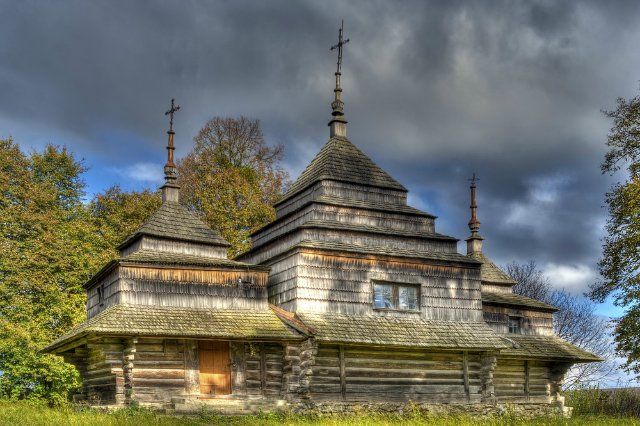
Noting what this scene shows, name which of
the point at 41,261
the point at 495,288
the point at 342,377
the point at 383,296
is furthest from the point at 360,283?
the point at 41,261

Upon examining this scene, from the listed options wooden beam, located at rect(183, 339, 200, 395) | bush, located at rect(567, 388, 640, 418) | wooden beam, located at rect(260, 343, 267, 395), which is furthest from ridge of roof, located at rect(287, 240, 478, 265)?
bush, located at rect(567, 388, 640, 418)

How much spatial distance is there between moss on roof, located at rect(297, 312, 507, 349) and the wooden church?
2.2 inches

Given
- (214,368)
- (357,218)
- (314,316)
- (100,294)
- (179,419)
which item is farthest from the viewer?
(357,218)

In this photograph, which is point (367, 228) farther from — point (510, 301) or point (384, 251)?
point (510, 301)

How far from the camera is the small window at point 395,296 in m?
26.6

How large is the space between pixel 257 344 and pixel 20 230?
16.8m

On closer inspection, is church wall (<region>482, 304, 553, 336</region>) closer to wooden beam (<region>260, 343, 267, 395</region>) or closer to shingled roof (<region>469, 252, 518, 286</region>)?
shingled roof (<region>469, 252, 518, 286</region>)

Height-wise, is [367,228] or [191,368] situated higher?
[367,228]

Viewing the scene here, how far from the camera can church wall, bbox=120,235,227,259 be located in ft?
88.6

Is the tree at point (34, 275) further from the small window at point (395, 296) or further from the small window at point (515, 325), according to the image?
the small window at point (515, 325)

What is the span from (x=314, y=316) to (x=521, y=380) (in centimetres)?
1064

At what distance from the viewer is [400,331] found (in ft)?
84.8

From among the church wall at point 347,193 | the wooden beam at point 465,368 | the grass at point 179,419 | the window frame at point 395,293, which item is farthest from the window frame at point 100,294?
the wooden beam at point 465,368

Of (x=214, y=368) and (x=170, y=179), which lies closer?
(x=214, y=368)
